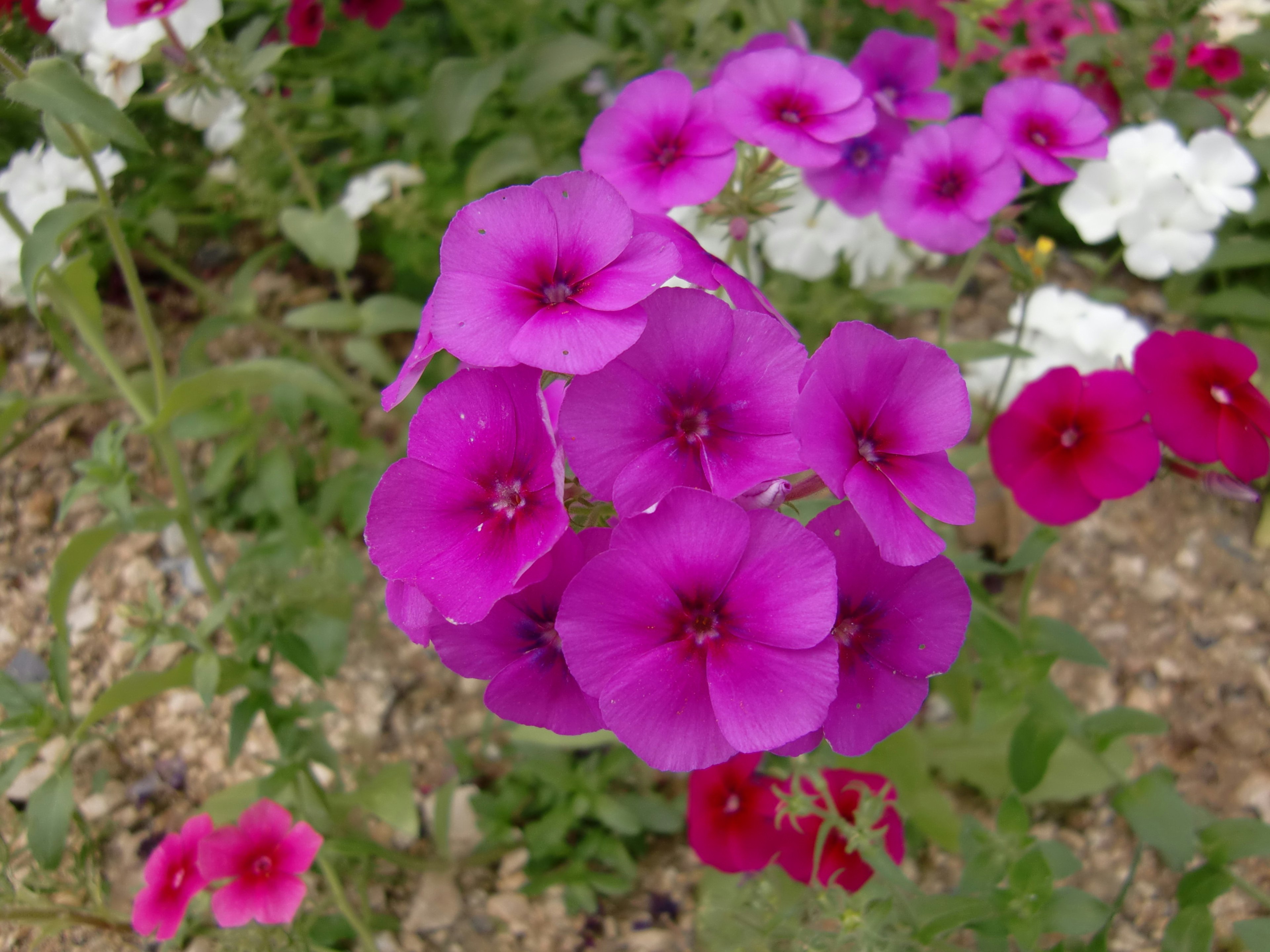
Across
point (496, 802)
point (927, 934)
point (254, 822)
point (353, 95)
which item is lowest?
point (496, 802)

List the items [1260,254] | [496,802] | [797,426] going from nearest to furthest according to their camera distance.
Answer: [797,426] < [496,802] < [1260,254]

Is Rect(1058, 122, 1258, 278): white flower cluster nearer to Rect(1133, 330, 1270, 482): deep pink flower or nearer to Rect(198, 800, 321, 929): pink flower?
Rect(1133, 330, 1270, 482): deep pink flower

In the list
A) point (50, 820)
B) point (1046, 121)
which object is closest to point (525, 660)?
point (50, 820)

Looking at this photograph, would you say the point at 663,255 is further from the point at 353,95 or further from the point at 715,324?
the point at 353,95

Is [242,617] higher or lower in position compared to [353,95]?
lower

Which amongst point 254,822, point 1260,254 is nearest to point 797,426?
point 254,822

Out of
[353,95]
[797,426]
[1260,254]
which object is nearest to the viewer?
[797,426]

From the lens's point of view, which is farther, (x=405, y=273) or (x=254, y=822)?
(x=405, y=273)

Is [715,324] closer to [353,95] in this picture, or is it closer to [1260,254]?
[1260,254]
